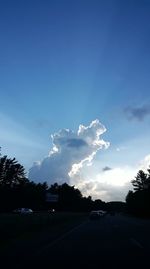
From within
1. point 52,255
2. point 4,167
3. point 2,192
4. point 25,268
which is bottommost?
point 25,268

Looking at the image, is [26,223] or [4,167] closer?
[26,223]

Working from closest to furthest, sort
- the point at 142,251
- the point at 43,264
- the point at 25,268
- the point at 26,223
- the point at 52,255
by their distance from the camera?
the point at 25,268 < the point at 43,264 < the point at 52,255 < the point at 142,251 < the point at 26,223

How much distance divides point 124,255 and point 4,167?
420 ft

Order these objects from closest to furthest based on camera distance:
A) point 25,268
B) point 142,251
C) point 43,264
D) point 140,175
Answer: point 25,268 → point 43,264 → point 142,251 → point 140,175

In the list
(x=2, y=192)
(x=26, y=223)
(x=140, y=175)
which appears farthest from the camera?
(x=140, y=175)

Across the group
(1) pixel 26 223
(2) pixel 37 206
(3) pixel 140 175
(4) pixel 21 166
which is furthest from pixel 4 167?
(1) pixel 26 223

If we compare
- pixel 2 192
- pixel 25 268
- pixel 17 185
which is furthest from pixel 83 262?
pixel 17 185

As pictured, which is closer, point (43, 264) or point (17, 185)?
point (43, 264)

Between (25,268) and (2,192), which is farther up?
(2,192)

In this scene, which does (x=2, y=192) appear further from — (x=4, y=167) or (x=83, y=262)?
(x=83, y=262)

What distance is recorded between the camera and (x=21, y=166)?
144m

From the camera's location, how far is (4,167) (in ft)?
461

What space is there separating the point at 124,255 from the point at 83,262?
2542 millimetres

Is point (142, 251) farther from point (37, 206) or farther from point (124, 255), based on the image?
point (37, 206)
